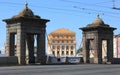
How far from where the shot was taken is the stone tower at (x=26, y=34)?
183 ft

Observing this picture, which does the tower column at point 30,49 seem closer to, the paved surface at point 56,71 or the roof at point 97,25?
the roof at point 97,25

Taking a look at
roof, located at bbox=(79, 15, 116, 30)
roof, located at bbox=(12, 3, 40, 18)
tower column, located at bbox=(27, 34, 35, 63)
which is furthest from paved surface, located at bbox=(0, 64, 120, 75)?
roof, located at bbox=(79, 15, 116, 30)

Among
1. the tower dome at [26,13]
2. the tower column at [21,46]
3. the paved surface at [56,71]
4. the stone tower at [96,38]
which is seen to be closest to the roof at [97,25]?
the stone tower at [96,38]

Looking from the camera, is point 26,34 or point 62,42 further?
point 62,42

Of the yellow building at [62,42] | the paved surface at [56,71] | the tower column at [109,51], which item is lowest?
the paved surface at [56,71]

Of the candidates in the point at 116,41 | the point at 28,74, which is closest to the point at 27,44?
the point at 28,74

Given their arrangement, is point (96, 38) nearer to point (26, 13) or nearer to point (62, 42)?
point (26, 13)

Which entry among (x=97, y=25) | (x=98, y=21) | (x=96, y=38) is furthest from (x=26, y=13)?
(x=98, y=21)

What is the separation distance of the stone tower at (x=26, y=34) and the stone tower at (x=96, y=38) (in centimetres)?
1126

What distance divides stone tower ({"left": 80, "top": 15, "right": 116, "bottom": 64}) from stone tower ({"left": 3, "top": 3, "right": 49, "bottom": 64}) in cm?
1126

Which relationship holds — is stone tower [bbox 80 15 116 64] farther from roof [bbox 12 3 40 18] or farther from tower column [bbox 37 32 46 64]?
roof [bbox 12 3 40 18]

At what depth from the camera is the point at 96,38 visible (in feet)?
218

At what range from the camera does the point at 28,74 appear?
27828 mm

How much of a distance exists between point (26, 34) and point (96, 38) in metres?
14.9
